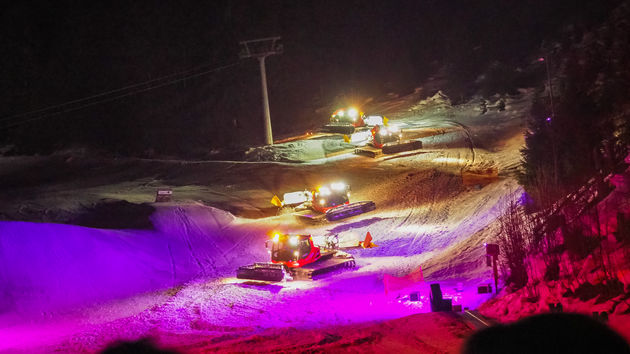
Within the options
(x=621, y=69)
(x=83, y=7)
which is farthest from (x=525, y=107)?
(x=83, y=7)

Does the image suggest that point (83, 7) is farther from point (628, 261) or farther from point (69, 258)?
point (628, 261)

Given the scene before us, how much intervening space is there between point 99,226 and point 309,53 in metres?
58.7

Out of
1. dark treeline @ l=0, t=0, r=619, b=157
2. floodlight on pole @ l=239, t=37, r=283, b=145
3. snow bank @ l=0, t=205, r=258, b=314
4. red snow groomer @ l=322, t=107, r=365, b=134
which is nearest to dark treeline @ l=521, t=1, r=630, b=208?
snow bank @ l=0, t=205, r=258, b=314

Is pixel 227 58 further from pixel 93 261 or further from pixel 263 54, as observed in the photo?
pixel 93 261

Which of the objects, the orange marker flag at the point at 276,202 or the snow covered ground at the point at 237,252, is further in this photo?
the orange marker flag at the point at 276,202

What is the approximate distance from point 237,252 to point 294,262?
18.9 feet

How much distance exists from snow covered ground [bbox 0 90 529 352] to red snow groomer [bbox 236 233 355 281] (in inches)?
15.4

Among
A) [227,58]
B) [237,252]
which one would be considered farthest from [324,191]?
[227,58]

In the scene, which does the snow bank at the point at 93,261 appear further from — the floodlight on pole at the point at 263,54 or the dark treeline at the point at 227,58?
the dark treeline at the point at 227,58

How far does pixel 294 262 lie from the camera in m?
21.4

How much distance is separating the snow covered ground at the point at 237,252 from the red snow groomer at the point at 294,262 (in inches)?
15.4

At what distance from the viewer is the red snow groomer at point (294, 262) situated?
20812 mm

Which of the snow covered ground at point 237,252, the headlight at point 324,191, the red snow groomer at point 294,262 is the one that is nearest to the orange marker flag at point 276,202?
the snow covered ground at point 237,252

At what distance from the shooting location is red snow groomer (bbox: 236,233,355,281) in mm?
20812
